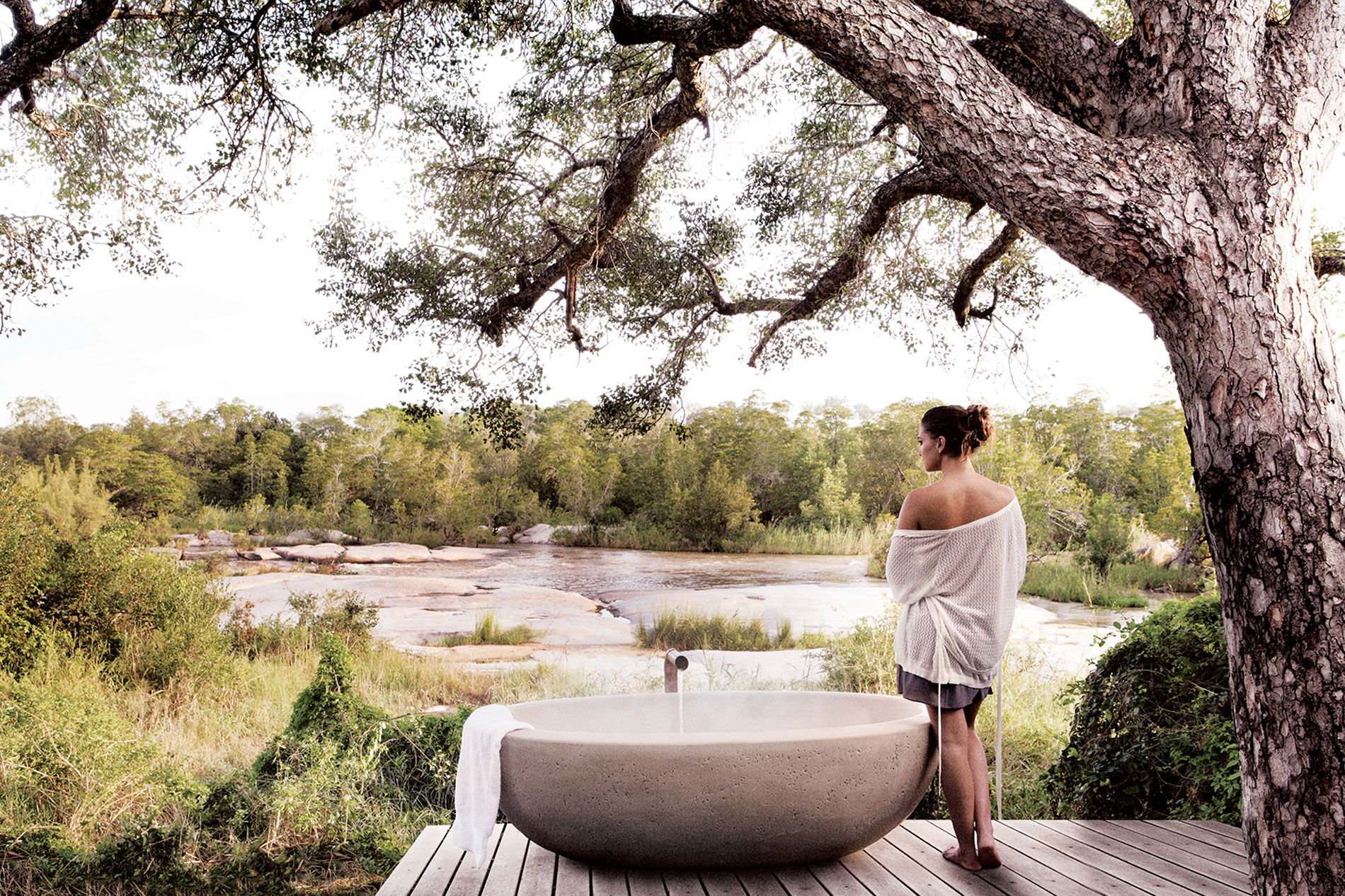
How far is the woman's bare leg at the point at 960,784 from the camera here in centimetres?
232

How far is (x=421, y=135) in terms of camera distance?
210 inches

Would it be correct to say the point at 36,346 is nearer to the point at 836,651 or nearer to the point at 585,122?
the point at 585,122

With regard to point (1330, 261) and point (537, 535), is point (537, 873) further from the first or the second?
point (537, 535)

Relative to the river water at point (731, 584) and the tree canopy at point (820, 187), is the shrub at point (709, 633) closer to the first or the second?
the river water at point (731, 584)

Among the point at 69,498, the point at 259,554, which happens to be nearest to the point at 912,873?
the point at 259,554

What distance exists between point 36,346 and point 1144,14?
6377 millimetres

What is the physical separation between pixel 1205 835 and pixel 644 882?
1660mm

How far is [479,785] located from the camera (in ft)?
7.57

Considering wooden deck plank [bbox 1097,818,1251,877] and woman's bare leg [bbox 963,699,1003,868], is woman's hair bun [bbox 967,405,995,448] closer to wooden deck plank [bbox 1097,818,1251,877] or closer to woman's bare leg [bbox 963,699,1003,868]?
woman's bare leg [bbox 963,699,1003,868]

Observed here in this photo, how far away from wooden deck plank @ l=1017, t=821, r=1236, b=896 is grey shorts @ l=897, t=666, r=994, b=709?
1.61ft

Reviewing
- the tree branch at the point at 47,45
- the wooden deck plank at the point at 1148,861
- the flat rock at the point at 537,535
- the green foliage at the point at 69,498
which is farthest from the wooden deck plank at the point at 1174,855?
the green foliage at the point at 69,498

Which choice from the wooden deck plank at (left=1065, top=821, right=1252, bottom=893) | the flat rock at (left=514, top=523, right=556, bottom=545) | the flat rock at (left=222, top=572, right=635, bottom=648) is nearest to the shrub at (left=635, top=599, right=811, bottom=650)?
the flat rock at (left=222, top=572, right=635, bottom=648)

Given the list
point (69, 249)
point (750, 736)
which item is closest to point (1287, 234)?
point (750, 736)

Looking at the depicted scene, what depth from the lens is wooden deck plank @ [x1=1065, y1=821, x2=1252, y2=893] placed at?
7.29 feet
